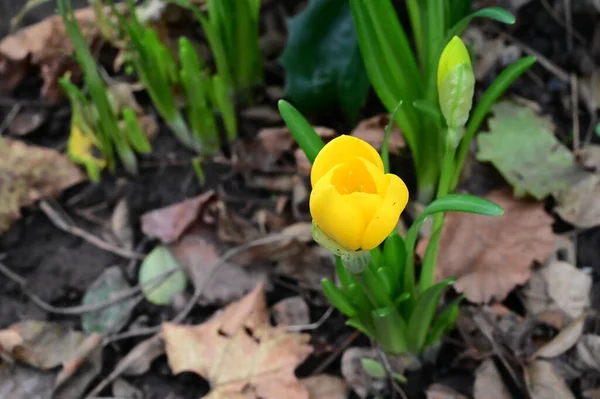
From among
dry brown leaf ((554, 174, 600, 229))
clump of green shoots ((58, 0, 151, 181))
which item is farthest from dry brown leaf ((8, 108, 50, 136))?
dry brown leaf ((554, 174, 600, 229))

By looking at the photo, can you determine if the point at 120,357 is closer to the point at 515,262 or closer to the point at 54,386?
the point at 54,386

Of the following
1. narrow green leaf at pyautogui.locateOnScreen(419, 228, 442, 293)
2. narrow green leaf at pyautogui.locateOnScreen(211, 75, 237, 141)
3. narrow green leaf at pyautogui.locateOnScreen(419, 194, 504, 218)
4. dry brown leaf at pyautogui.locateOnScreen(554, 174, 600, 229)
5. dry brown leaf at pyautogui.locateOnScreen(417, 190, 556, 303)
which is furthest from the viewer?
narrow green leaf at pyautogui.locateOnScreen(211, 75, 237, 141)

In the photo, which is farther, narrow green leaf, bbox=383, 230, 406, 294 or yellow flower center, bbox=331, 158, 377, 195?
narrow green leaf, bbox=383, 230, 406, 294

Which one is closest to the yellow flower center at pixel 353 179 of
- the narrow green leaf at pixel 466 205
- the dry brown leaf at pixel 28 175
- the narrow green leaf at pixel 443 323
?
the narrow green leaf at pixel 466 205

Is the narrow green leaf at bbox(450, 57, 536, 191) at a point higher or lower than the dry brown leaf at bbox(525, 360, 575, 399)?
higher

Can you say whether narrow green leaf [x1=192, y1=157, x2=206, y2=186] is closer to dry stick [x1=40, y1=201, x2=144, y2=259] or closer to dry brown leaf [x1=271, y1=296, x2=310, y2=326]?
dry stick [x1=40, y1=201, x2=144, y2=259]

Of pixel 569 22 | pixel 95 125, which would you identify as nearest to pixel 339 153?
pixel 95 125

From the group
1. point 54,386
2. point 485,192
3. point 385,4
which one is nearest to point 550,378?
point 485,192

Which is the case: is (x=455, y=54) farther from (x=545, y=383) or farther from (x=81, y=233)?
(x=81, y=233)
